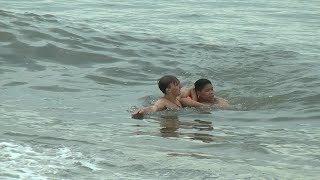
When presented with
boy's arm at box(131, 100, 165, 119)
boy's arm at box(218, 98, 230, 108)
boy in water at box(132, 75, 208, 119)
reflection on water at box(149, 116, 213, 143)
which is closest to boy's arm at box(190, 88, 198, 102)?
boy in water at box(132, 75, 208, 119)

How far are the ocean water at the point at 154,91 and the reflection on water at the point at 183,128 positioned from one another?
25 millimetres

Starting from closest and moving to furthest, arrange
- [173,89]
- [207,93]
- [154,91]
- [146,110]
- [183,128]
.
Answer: [183,128], [146,110], [173,89], [207,93], [154,91]

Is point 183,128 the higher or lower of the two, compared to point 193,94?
lower

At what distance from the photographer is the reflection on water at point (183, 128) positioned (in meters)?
8.73

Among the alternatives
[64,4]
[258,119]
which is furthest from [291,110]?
[64,4]

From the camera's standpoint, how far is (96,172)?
668 cm

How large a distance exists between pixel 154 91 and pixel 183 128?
11.3 feet

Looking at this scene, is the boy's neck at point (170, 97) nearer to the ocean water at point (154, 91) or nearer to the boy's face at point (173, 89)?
the boy's face at point (173, 89)

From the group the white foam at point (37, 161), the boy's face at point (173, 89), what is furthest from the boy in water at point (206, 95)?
the white foam at point (37, 161)

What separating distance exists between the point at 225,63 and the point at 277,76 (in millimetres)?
1748

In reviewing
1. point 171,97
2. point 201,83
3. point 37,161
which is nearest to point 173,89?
point 171,97

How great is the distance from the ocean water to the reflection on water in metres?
0.03

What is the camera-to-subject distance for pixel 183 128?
945 cm

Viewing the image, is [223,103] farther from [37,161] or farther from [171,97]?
[37,161]
